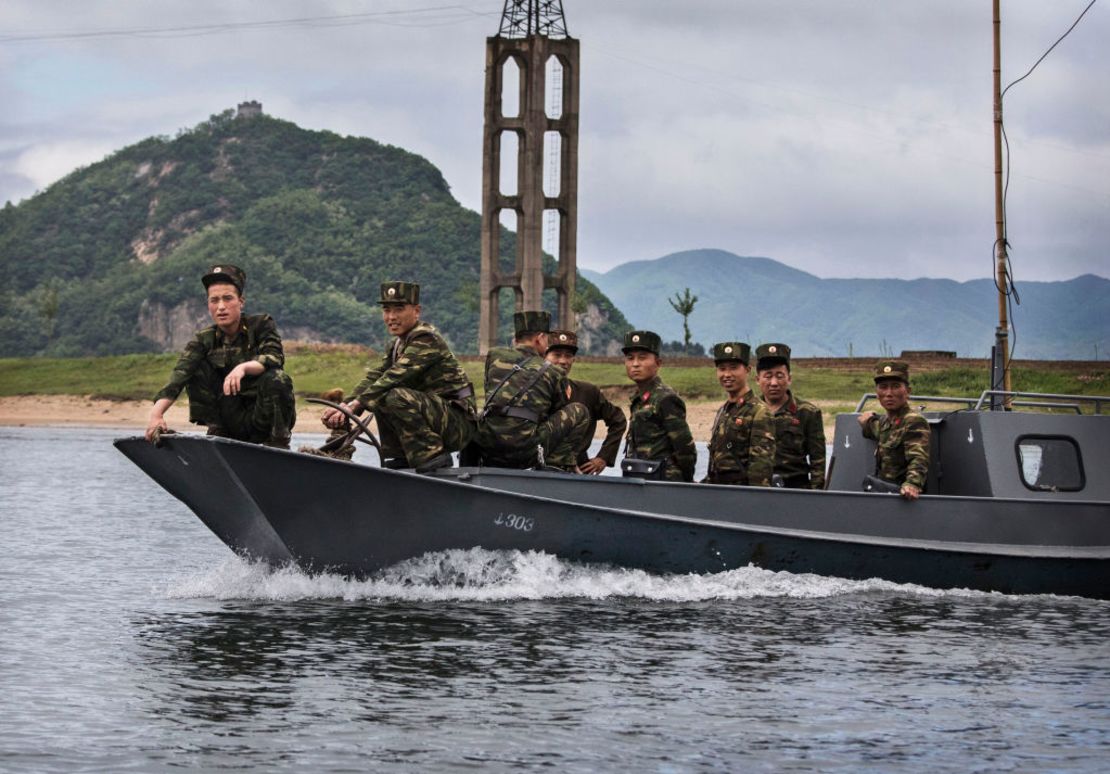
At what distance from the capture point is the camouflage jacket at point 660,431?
14.7 m

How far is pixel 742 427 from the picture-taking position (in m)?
14.8

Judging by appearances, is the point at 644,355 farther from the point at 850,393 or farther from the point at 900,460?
the point at 850,393

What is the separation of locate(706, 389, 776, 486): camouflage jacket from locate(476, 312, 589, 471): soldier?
4.41ft

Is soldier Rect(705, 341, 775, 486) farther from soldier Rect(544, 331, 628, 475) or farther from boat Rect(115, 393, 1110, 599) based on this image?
soldier Rect(544, 331, 628, 475)

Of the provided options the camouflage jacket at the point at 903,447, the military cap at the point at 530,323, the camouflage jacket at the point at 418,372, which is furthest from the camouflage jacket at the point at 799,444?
the camouflage jacket at the point at 418,372

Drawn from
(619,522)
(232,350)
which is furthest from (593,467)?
(232,350)

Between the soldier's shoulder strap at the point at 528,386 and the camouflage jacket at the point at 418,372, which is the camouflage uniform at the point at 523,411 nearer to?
the soldier's shoulder strap at the point at 528,386

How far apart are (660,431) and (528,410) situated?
1.44 metres

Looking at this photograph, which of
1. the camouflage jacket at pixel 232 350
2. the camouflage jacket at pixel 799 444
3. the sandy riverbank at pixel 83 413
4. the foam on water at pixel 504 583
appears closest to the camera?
the camouflage jacket at pixel 232 350

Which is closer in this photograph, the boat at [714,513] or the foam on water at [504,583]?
the boat at [714,513]

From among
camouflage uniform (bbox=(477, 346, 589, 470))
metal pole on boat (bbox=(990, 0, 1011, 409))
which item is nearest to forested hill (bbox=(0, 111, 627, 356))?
metal pole on boat (bbox=(990, 0, 1011, 409))

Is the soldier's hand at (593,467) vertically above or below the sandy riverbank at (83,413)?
below

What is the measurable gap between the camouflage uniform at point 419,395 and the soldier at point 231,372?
2.26ft

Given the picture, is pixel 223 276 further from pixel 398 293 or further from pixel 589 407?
pixel 589 407
